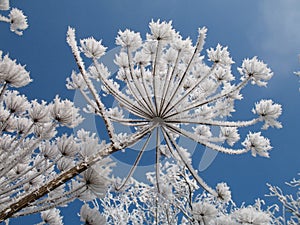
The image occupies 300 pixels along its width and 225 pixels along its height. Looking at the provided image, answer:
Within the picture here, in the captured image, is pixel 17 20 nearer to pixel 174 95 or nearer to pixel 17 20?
pixel 17 20

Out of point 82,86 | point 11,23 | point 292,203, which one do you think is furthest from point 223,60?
point 292,203

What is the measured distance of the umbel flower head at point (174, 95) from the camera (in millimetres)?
4969

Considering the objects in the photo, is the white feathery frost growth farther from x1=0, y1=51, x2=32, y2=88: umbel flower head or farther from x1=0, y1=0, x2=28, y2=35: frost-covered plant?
x1=0, y1=51, x2=32, y2=88: umbel flower head

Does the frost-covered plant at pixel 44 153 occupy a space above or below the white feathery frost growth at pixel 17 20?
below

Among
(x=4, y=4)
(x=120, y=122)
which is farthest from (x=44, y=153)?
(x=4, y=4)

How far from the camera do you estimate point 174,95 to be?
16.7 ft

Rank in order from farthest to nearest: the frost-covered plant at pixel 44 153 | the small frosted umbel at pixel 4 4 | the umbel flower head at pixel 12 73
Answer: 1. the small frosted umbel at pixel 4 4
2. the umbel flower head at pixel 12 73
3. the frost-covered plant at pixel 44 153

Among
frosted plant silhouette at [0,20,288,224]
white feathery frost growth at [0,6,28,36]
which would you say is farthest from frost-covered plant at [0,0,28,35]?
frosted plant silhouette at [0,20,288,224]

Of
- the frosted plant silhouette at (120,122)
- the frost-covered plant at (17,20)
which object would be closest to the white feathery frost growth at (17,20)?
the frost-covered plant at (17,20)

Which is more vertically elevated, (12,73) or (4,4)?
(4,4)

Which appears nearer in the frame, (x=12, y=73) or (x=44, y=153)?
(x=12, y=73)

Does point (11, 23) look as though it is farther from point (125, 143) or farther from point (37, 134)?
point (125, 143)

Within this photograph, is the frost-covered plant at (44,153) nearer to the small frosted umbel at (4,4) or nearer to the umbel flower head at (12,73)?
the umbel flower head at (12,73)

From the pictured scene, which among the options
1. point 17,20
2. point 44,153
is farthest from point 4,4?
point 44,153
